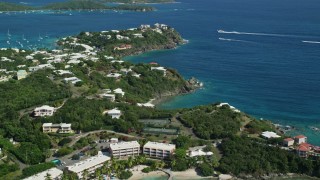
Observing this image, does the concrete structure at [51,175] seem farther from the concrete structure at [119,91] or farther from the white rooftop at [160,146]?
the concrete structure at [119,91]

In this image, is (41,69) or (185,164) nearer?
(185,164)

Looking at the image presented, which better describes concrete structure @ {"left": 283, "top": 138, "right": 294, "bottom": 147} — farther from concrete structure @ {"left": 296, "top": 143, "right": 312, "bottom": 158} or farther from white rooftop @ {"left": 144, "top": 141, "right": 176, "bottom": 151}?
white rooftop @ {"left": 144, "top": 141, "right": 176, "bottom": 151}

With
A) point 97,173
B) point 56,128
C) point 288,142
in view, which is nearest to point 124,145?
point 97,173

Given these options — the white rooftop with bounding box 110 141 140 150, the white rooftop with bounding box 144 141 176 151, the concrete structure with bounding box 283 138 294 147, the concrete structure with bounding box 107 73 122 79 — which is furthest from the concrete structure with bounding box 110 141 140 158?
the concrete structure with bounding box 107 73 122 79

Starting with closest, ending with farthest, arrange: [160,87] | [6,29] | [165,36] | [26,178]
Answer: [26,178], [160,87], [165,36], [6,29]

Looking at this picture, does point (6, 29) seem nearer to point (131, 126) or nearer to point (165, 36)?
point (165, 36)

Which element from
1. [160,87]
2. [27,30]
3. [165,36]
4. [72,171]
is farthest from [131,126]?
[27,30]

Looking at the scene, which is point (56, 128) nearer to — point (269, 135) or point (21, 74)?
point (21, 74)
